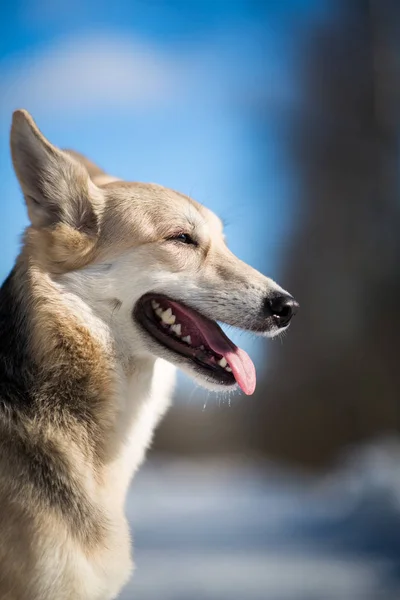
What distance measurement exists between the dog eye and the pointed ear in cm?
24

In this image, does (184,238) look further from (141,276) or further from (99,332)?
(99,332)

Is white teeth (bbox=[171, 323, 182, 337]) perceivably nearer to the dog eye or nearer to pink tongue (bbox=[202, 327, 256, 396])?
pink tongue (bbox=[202, 327, 256, 396])

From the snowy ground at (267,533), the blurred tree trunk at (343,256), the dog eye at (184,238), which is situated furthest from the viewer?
the blurred tree trunk at (343,256)

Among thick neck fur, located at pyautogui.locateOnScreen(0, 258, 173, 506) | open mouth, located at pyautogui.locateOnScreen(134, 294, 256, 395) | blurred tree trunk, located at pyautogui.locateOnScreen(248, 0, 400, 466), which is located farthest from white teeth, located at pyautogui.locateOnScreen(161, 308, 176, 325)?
blurred tree trunk, located at pyautogui.locateOnScreen(248, 0, 400, 466)

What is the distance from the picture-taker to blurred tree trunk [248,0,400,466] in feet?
22.2

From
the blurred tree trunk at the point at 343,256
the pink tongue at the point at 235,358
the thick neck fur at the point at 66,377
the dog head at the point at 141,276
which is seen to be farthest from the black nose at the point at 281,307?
the blurred tree trunk at the point at 343,256

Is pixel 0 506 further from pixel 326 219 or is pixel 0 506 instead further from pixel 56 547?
pixel 326 219

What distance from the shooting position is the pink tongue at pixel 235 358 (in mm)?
1829

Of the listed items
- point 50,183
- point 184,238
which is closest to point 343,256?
point 184,238

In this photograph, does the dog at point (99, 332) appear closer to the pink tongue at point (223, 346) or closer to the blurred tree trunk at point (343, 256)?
the pink tongue at point (223, 346)

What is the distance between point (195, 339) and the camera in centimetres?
187

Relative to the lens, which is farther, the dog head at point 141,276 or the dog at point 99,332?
Result: the dog head at point 141,276

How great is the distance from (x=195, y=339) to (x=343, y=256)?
18.0 ft

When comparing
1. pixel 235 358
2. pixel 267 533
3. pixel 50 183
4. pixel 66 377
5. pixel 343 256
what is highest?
pixel 50 183
